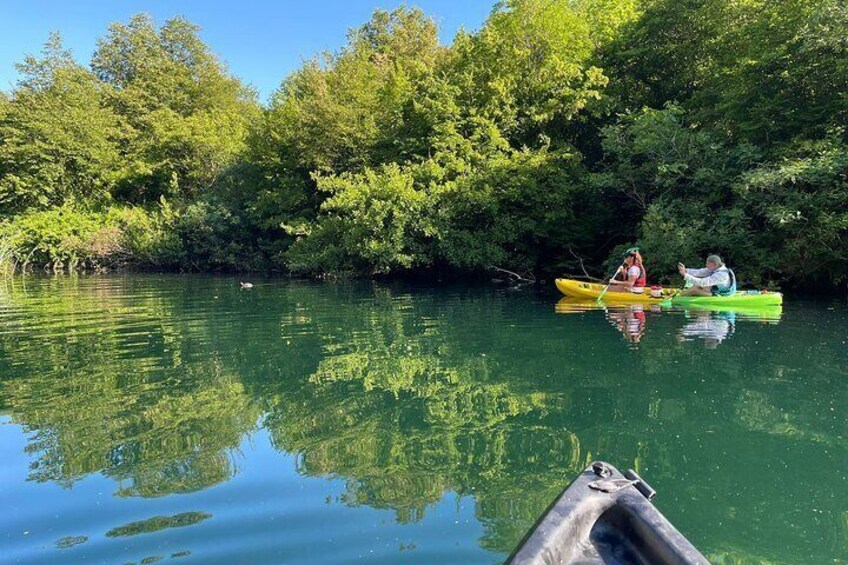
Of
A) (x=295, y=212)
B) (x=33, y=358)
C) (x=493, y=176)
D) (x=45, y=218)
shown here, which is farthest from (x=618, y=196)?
(x=45, y=218)

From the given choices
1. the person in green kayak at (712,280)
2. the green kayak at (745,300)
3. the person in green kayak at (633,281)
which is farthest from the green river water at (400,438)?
the person in green kayak at (633,281)

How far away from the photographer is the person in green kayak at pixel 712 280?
530 inches

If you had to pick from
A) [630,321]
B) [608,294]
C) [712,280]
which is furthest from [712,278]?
[630,321]

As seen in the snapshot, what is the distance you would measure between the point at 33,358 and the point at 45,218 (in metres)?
30.4

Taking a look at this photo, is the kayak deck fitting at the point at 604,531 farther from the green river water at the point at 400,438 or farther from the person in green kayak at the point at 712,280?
the person in green kayak at the point at 712,280

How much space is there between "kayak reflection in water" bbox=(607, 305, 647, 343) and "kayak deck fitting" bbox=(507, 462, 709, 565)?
731cm

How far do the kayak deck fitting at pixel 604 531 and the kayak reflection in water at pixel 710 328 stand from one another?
Result: 7.29 m

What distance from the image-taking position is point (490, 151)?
22578 millimetres

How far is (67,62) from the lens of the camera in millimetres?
39000

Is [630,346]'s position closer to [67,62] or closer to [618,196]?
[618,196]

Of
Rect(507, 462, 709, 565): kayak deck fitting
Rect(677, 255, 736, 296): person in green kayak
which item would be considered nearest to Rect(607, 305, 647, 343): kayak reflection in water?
Rect(677, 255, 736, 296): person in green kayak

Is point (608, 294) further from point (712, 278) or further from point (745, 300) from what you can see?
point (745, 300)

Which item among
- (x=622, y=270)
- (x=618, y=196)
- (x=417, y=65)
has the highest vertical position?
(x=417, y=65)

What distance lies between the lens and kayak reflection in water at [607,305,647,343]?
10.5m
